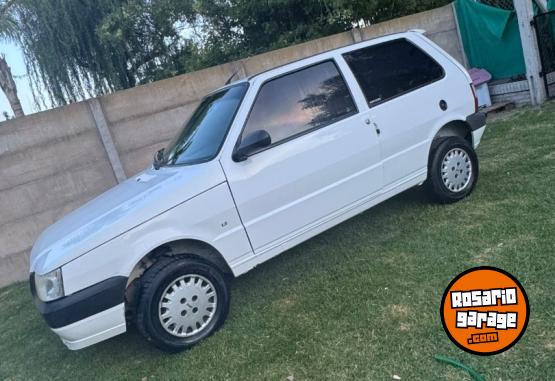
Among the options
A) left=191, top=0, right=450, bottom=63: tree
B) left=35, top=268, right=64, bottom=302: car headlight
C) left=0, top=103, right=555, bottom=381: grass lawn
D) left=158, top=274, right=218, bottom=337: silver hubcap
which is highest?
left=191, top=0, right=450, bottom=63: tree

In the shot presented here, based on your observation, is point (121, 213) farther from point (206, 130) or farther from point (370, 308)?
point (370, 308)

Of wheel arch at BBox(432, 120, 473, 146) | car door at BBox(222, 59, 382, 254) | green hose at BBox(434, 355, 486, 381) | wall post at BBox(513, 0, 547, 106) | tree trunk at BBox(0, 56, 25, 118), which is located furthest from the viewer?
tree trunk at BBox(0, 56, 25, 118)

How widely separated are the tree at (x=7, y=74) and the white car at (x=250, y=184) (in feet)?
21.7

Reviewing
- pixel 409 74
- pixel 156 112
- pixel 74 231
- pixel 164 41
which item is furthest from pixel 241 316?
pixel 164 41

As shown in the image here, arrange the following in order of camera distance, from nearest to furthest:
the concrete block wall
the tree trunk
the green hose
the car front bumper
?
the green hose → the car front bumper → the concrete block wall → the tree trunk

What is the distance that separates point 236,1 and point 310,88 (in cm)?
885

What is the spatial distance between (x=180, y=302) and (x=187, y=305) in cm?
6

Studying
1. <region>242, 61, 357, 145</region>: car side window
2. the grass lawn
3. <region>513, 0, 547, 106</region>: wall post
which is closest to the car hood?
<region>242, 61, 357, 145</region>: car side window

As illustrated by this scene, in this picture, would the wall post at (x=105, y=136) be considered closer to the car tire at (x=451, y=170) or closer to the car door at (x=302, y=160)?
the car door at (x=302, y=160)

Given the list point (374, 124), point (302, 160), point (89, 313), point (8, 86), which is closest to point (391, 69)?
point (374, 124)

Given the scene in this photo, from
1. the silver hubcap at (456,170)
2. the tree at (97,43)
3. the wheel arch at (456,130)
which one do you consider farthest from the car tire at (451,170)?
the tree at (97,43)

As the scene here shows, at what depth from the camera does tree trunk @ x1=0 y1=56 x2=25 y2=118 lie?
9242mm

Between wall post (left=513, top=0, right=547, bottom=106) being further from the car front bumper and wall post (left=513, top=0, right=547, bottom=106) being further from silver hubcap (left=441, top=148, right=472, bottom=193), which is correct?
the car front bumper

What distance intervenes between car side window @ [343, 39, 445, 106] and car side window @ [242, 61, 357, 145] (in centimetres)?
24
